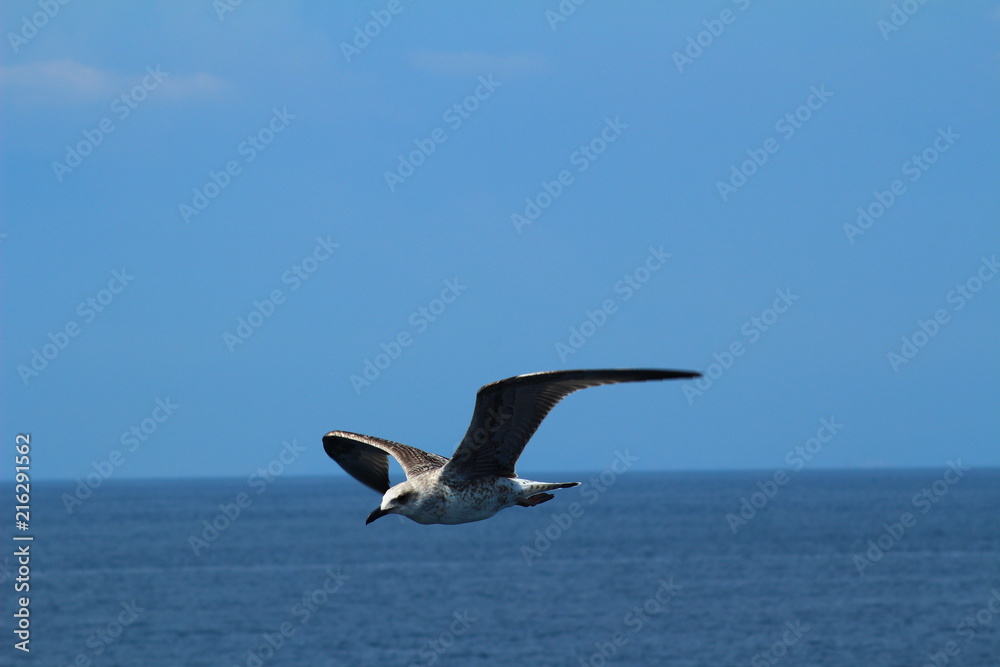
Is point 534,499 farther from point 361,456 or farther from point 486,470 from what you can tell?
point 361,456

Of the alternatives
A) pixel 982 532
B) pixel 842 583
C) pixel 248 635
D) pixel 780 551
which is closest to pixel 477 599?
pixel 248 635

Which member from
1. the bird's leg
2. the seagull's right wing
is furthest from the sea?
the bird's leg

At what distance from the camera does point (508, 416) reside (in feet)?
39.7

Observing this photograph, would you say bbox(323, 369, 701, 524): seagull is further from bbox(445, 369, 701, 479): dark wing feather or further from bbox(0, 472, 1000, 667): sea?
bbox(0, 472, 1000, 667): sea

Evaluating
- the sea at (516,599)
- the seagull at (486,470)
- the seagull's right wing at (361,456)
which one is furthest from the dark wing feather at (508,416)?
the sea at (516,599)

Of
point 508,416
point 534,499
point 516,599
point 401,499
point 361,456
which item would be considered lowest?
point 516,599

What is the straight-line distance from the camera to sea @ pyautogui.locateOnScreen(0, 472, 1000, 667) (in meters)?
81.3

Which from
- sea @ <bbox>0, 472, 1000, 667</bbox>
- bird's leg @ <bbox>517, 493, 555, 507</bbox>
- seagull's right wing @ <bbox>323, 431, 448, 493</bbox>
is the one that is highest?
seagull's right wing @ <bbox>323, 431, 448, 493</bbox>

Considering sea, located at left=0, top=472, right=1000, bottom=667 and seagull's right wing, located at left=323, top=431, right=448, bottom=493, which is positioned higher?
seagull's right wing, located at left=323, top=431, right=448, bottom=493

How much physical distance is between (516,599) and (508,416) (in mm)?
92150

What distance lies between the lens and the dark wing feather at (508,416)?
1104 cm

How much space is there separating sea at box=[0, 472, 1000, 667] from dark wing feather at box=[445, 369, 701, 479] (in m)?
67.3

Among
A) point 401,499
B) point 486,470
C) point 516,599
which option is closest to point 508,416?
point 486,470

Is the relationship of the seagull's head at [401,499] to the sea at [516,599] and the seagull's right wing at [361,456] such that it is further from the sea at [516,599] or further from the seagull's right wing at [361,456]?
the sea at [516,599]
